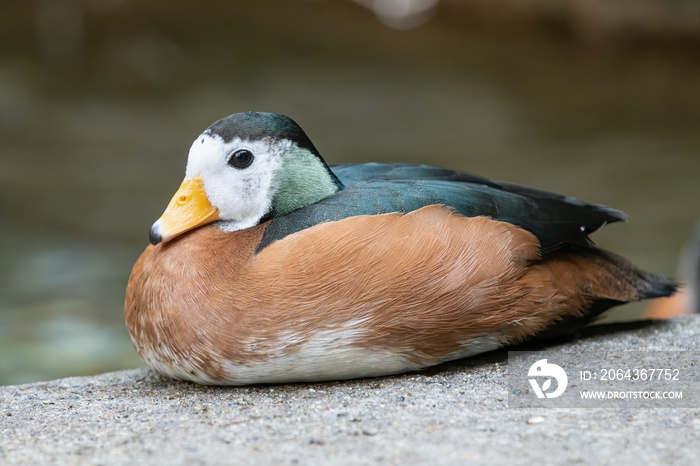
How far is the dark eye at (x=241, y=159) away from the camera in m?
3.85

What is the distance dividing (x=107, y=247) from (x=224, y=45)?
7087 mm

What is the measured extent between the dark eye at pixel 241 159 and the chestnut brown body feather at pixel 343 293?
1.05ft

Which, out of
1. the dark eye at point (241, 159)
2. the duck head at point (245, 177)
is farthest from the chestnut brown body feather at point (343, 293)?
the dark eye at point (241, 159)

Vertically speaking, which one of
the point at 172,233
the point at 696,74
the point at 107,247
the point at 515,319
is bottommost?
the point at 515,319

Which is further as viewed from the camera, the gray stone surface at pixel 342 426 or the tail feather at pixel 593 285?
the tail feather at pixel 593 285

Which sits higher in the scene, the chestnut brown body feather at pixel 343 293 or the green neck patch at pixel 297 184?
the green neck patch at pixel 297 184

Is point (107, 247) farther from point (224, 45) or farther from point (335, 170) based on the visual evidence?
point (224, 45)

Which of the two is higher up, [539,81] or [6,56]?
[6,56]

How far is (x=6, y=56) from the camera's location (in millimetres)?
14211

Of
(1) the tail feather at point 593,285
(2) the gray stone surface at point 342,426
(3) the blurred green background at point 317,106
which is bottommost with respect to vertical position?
(2) the gray stone surface at point 342,426

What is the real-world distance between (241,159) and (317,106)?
9.49 metres

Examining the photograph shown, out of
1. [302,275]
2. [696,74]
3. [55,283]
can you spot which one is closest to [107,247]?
[55,283]

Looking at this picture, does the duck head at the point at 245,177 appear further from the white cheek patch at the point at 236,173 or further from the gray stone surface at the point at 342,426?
the gray stone surface at the point at 342,426

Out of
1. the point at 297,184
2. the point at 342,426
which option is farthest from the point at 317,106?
the point at 342,426
